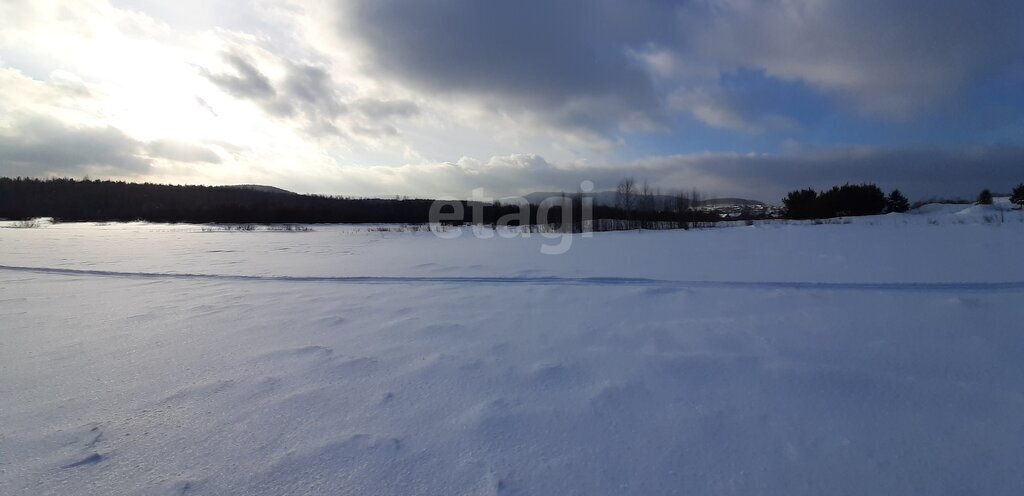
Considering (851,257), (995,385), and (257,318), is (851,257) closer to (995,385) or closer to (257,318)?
(995,385)

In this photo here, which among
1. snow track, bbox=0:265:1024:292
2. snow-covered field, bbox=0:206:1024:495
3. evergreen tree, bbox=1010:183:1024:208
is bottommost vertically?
snow-covered field, bbox=0:206:1024:495

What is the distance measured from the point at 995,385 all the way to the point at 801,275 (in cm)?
343

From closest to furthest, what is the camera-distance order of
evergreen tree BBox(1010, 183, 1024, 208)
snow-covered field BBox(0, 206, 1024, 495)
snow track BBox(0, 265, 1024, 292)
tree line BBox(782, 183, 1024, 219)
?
snow-covered field BBox(0, 206, 1024, 495), snow track BBox(0, 265, 1024, 292), evergreen tree BBox(1010, 183, 1024, 208), tree line BBox(782, 183, 1024, 219)

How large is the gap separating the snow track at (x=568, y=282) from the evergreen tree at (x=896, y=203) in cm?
2947

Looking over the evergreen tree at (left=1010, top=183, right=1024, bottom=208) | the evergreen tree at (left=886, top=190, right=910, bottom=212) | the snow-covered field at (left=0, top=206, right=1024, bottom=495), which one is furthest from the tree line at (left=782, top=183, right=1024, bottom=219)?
the snow-covered field at (left=0, top=206, right=1024, bottom=495)

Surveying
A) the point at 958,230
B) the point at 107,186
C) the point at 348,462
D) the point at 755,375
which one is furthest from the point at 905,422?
the point at 107,186

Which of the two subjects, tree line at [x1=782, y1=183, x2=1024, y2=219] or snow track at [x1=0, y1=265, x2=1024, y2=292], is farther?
tree line at [x1=782, y1=183, x2=1024, y2=219]

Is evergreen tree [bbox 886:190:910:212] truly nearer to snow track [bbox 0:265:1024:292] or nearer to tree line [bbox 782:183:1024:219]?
tree line [bbox 782:183:1024:219]

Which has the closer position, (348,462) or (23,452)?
(348,462)

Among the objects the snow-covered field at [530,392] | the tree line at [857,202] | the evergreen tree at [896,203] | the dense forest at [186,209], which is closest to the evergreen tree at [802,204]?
the tree line at [857,202]

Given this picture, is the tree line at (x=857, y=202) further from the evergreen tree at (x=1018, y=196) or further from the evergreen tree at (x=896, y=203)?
the evergreen tree at (x=1018, y=196)

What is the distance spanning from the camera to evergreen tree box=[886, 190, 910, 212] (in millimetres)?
26109

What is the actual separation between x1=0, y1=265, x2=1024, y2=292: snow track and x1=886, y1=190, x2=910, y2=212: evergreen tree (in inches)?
1160

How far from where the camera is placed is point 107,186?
224 ft
